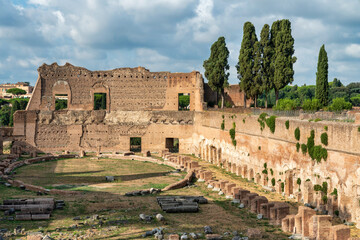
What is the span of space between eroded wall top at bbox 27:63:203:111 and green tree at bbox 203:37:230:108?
1.64 metres

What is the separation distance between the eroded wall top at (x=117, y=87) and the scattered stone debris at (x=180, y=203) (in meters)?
18.7

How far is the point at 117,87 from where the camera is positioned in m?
34.5

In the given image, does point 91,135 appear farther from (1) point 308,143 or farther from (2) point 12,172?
(1) point 308,143

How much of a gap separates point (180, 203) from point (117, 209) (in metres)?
2.23

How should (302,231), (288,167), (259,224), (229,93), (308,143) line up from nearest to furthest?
(302,231) → (259,224) → (308,143) → (288,167) → (229,93)

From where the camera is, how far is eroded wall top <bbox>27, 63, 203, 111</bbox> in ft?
113

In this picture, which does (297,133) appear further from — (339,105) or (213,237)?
(213,237)

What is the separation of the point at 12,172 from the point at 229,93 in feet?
64.3

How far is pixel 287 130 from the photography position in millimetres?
18797

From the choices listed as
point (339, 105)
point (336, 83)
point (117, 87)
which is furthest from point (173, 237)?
point (336, 83)

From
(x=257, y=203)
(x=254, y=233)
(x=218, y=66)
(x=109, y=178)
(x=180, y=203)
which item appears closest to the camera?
(x=254, y=233)

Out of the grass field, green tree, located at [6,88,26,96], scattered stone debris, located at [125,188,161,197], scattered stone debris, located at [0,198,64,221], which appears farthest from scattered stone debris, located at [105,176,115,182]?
green tree, located at [6,88,26,96]

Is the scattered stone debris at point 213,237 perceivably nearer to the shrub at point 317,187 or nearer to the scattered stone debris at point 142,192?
the shrub at point 317,187

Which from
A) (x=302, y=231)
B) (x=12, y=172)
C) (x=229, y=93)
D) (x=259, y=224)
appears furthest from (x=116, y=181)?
(x=229, y=93)
